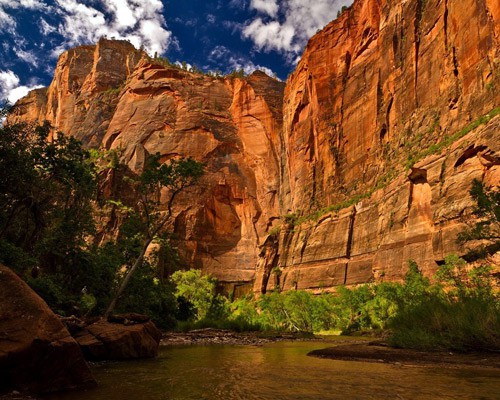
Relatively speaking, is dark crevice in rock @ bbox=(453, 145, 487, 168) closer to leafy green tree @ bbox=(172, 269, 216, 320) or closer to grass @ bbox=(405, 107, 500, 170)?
grass @ bbox=(405, 107, 500, 170)

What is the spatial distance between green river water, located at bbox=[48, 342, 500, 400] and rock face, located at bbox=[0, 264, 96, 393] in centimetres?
52

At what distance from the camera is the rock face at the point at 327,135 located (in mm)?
40281

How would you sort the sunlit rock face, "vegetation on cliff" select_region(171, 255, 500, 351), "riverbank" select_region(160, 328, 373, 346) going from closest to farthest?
"vegetation on cliff" select_region(171, 255, 500, 351) → "riverbank" select_region(160, 328, 373, 346) → the sunlit rock face

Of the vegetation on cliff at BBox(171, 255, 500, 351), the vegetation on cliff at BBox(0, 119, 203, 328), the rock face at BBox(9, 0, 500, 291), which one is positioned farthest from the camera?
the rock face at BBox(9, 0, 500, 291)

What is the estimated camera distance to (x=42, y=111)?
130 metres

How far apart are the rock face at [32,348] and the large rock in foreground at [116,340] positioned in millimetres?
5052

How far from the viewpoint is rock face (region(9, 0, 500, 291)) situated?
40281mm

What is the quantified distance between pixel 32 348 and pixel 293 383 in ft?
16.4

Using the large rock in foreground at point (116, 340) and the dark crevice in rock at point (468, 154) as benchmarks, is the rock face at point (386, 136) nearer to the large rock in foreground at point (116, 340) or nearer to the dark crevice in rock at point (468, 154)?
the dark crevice in rock at point (468, 154)

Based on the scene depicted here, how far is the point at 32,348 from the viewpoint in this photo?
701cm

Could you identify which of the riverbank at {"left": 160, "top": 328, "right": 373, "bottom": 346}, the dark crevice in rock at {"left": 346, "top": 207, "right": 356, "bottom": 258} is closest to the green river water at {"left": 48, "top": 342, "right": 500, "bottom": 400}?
the riverbank at {"left": 160, "top": 328, "right": 373, "bottom": 346}

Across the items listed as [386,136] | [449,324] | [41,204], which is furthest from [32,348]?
[386,136]

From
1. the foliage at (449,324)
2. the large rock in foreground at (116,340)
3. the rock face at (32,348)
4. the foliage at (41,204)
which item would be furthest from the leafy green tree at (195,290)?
the rock face at (32,348)

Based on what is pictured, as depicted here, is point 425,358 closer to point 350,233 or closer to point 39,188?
point 39,188
